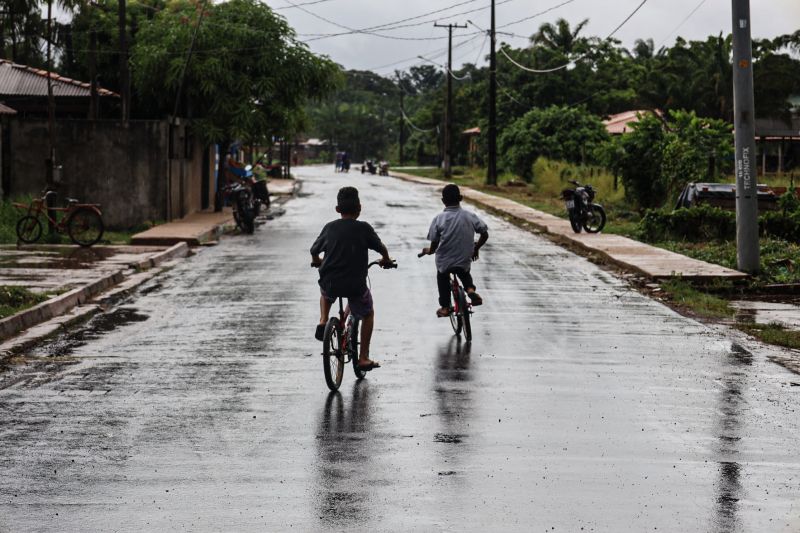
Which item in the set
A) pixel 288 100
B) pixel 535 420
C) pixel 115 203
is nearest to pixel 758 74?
pixel 288 100

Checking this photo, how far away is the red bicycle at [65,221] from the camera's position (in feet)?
76.7

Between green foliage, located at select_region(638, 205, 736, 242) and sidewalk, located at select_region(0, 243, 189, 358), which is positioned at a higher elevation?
green foliage, located at select_region(638, 205, 736, 242)

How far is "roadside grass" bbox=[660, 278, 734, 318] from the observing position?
15.4m

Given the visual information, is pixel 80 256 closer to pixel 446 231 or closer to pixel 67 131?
pixel 67 131

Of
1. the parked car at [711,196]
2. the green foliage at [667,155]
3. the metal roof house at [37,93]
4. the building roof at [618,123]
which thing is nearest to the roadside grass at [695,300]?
the parked car at [711,196]

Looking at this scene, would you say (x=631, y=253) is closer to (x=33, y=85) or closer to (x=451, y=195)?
(x=451, y=195)

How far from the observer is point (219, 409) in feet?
29.5

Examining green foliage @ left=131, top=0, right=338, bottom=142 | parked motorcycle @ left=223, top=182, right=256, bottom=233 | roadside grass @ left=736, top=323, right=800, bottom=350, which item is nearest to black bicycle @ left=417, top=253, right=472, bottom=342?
roadside grass @ left=736, top=323, right=800, bottom=350

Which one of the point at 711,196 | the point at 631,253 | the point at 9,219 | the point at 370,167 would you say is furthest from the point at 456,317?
the point at 370,167

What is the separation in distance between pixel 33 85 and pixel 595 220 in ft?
54.2

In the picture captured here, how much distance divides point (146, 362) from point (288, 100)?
23252 mm

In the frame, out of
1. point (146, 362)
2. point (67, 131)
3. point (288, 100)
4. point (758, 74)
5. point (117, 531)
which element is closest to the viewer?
point (117, 531)

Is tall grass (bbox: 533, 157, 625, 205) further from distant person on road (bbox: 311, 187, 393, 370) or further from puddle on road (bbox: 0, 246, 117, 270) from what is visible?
distant person on road (bbox: 311, 187, 393, 370)

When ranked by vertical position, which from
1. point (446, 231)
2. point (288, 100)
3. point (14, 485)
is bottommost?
point (14, 485)
